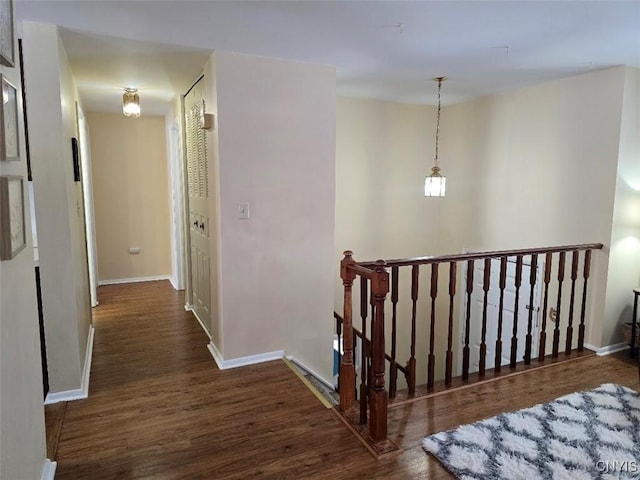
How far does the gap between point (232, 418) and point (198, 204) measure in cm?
205

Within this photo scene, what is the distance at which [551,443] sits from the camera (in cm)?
219

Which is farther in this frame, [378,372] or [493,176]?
[493,176]

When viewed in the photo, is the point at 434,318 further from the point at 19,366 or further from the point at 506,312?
the point at 19,366

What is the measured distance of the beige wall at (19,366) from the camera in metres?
1.30

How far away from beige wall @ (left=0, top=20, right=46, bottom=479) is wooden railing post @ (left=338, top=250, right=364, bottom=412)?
1.45 m

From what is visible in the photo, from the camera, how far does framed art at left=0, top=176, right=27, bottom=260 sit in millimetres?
1282

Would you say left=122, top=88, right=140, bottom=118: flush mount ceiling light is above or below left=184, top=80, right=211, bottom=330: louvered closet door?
above

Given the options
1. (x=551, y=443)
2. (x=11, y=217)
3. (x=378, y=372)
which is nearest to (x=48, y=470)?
(x=11, y=217)

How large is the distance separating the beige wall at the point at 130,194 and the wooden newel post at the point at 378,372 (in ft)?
15.0

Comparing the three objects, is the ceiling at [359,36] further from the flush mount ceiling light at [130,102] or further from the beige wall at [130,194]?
the beige wall at [130,194]

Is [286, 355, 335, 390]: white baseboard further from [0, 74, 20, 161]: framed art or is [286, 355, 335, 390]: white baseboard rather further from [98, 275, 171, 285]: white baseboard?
[98, 275, 171, 285]: white baseboard

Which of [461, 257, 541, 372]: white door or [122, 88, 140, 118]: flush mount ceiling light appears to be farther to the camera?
[461, 257, 541, 372]: white door

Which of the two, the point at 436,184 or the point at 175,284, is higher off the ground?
the point at 436,184

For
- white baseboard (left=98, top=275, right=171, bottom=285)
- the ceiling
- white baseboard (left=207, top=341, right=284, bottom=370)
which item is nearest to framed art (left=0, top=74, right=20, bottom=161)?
the ceiling
